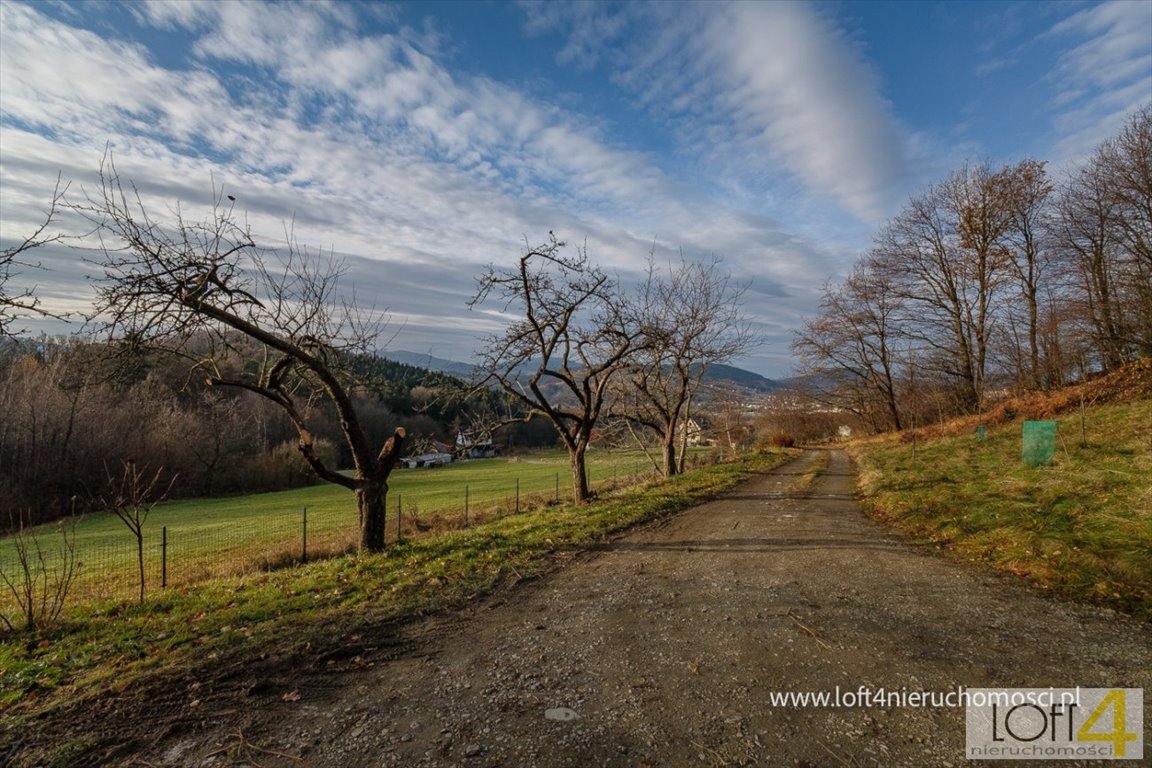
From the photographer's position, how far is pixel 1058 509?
722 centimetres

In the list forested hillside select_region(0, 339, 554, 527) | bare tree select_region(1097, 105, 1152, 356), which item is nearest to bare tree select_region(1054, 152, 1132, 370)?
bare tree select_region(1097, 105, 1152, 356)

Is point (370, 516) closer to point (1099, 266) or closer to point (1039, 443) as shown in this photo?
point (1039, 443)

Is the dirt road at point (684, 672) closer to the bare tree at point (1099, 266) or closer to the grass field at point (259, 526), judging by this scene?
the grass field at point (259, 526)

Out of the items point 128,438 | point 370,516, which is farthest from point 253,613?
point 128,438

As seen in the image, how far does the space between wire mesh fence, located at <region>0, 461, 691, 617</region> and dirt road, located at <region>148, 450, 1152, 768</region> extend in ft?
14.6

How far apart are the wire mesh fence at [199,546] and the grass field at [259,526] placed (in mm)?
62

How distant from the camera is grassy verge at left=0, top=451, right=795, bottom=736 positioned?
4164mm

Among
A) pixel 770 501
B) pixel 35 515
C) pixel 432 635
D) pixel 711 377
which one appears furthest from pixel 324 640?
pixel 35 515

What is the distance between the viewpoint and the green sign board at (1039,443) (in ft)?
34.6

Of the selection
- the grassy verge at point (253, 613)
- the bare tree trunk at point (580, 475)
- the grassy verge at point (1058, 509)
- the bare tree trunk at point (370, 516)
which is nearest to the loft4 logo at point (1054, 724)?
the grassy verge at point (1058, 509)

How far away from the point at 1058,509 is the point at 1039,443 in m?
Answer: 4.74

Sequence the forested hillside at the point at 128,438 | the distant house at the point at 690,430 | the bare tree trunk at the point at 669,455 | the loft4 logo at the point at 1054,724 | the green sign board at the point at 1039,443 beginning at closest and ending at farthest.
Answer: the loft4 logo at the point at 1054,724 → the green sign board at the point at 1039,443 → the bare tree trunk at the point at 669,455 → the distant house at the point at 690,430 → the forested hillside at the point at 128,438

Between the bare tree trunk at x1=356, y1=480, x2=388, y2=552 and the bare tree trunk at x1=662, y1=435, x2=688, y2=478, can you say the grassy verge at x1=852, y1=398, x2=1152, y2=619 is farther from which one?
the bare tree trunk at x1=356, y1=480, x2=388, y2=552

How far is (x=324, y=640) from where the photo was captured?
4492 mm
